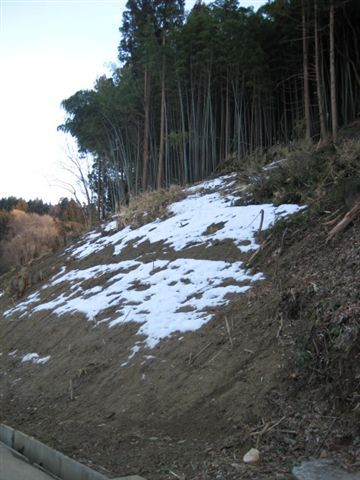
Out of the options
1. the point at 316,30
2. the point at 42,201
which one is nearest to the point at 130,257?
the point at 316,30

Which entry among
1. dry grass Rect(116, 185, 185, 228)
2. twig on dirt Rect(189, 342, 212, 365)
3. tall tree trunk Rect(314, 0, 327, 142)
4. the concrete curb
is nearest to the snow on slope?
dry grass Rect(116, 185, 185, 228)

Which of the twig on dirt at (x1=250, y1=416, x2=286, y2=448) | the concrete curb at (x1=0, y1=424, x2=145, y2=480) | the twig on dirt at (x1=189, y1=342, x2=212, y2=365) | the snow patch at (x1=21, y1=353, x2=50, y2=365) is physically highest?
the twig on dirt at (x1=189, y1=342, x2=212, y2=365)

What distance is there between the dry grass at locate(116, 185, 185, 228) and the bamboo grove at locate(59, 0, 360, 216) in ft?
16.7

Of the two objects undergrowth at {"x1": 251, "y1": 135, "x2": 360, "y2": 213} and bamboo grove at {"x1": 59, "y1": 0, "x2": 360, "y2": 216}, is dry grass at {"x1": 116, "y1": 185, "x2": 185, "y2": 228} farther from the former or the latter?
bamboo grove at {"x1": 59, "y1": 0, "x2": 360, "y2": 216}

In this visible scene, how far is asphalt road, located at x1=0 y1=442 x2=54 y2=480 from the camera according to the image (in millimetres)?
5090

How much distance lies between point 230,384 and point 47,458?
2225 millimetres

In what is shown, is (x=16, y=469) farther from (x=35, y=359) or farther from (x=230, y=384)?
(x=35, y=359)

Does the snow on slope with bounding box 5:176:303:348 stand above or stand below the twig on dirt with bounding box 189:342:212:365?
above

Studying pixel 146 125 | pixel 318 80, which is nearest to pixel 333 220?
pixel 318 80

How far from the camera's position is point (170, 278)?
1021cm

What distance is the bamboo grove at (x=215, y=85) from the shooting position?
68.1ft

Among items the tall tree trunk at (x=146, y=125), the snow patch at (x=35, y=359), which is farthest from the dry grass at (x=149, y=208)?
the snow patch at (x=35, y=359)

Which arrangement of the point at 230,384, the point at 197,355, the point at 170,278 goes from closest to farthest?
1. the point at 230,384
2. the point at 197,355
3. the point at 170,278

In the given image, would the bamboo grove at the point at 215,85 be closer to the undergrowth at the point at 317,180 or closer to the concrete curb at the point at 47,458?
the undergrowth at the point at 317,180
